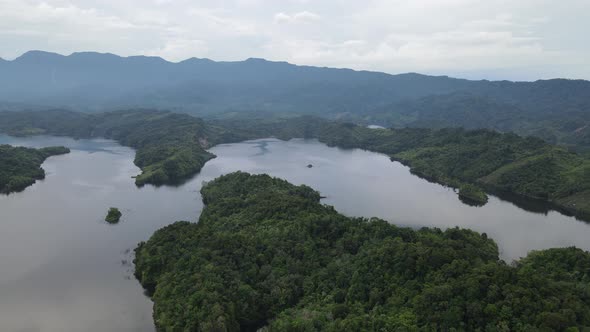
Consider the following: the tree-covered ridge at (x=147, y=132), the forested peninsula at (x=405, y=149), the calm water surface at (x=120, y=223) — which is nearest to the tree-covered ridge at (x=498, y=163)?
the forested peninsula at (x=405, y=149)

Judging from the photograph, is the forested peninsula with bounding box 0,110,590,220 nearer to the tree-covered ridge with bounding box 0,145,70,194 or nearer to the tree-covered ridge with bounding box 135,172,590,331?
the tree-covered ridge with bounding box 0,145,70,194

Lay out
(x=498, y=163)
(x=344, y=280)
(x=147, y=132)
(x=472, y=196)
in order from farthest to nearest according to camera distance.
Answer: (x=147, y=132) < (x=498, y=163) < (x=472, y=196) < (x=344, y=280)

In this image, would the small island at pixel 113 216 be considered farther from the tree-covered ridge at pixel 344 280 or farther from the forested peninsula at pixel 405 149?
the forested peninsula at pixel 405 149

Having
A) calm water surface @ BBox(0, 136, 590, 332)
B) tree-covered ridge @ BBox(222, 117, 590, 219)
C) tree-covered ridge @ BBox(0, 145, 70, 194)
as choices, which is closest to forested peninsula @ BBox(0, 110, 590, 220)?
tree-covered ridge @ BBox(222, 117, 590, 219)

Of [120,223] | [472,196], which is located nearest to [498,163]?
[472,196]

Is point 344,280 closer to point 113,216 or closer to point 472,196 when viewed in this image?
point 113,216

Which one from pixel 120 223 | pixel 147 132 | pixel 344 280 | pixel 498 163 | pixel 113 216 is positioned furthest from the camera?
pixel 147 132
